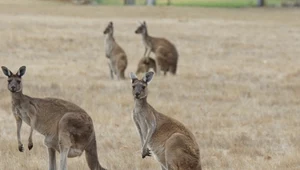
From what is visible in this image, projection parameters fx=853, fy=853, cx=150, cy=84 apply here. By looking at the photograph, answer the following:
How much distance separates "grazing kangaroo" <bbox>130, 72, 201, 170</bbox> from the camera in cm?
695

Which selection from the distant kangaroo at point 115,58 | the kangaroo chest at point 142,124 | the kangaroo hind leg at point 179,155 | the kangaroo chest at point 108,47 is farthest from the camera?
the kangaroo chest at point 108,47

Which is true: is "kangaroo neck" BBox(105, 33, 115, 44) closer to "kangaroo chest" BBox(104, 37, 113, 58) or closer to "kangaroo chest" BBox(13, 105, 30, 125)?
"kangaroo chest" BBox(104, 37, 113, 58)

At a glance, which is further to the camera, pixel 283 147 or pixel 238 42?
pixel 238 42

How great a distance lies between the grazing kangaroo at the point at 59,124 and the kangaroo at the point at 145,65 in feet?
32.4

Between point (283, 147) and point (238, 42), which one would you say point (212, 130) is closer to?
point (283, 147)

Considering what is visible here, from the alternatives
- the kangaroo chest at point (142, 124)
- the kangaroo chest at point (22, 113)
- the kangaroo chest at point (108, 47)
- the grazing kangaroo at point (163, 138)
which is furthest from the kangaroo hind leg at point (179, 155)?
the kangaroo chest at point (108, 47)

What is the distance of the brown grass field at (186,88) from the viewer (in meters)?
9.17

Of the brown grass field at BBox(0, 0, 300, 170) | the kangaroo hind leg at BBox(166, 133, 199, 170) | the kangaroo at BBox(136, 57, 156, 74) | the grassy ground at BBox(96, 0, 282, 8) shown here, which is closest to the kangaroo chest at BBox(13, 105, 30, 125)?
the brown grass field at BBox(0, 0, 300, 170)

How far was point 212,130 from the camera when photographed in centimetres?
1073

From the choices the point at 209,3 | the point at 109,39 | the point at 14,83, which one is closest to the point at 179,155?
the point at 14,83

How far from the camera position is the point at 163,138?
7.35 meters

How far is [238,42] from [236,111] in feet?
54.0

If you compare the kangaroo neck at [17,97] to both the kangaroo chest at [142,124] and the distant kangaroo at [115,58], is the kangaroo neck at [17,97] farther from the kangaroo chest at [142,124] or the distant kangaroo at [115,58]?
the distant kangaroo at [115,58]

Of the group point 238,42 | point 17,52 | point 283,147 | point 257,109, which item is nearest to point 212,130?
point 283,147
